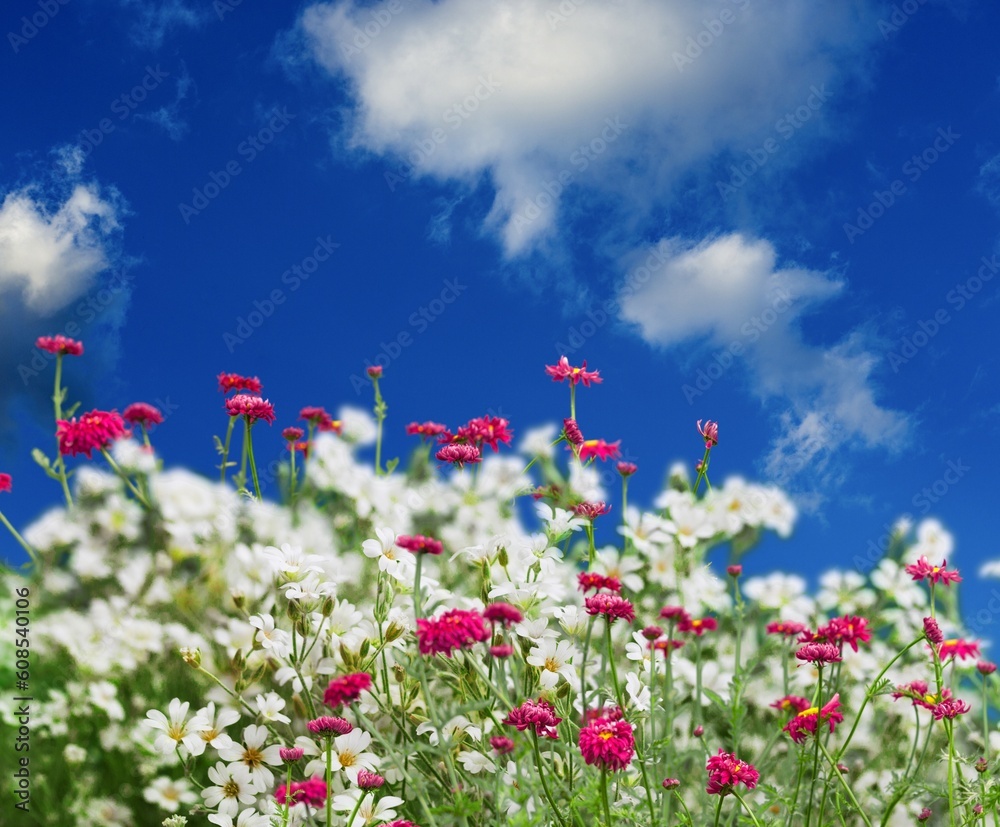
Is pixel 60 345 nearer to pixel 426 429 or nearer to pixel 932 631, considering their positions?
pixel 426 429

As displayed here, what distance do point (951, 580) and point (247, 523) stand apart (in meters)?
1.80

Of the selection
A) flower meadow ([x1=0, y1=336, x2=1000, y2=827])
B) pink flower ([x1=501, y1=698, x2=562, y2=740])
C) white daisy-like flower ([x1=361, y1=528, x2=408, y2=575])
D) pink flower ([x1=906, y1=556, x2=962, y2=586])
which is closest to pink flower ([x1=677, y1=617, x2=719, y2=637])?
flower meadow ([x1=0, y1=336, x2=1000, y2=827])

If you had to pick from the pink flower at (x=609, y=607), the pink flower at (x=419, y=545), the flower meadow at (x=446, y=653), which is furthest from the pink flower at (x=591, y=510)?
the pink flower at (x=419, y=545)

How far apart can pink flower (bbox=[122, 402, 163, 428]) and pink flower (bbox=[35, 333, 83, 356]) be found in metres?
0.29

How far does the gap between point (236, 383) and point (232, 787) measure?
3.88 ft

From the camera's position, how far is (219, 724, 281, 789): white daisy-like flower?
1.83m

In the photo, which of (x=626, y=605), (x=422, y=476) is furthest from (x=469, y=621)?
(x=422, y=476)

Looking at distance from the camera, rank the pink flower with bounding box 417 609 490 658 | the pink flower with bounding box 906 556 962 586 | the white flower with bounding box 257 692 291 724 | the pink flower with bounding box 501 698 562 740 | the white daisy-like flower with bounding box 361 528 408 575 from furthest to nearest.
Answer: the pink flower with bounding box 906 556 962 586
the white flower with bounding box 257 692 291 724
the white daisy-like flower with bounding box 361 528 408 575
the pink flower with bounding box 501 698 562 740
the pink flower with bounding box 417 609 490 658

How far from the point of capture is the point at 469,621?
1.34 metres

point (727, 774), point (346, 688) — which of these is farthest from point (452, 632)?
point (727, 774)

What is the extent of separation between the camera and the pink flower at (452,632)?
1319 mm

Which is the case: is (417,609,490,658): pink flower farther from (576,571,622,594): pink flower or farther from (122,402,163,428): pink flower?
(122,402,163,428): pink flower

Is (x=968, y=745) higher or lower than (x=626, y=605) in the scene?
higher

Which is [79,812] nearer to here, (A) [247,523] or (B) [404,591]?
(A) [247,523]
